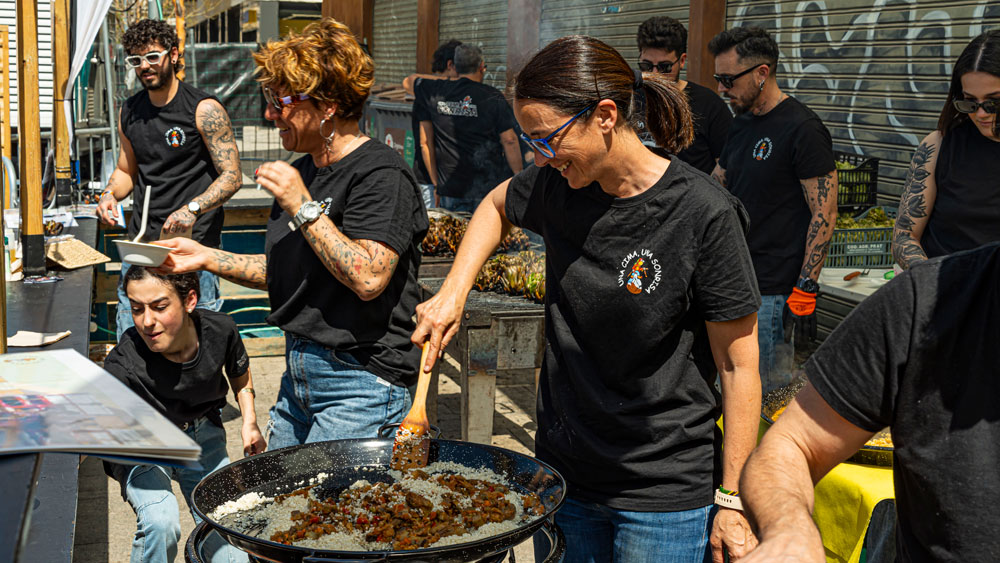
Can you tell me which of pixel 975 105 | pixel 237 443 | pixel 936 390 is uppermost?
pixel 975 105

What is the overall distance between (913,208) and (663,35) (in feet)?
7.11

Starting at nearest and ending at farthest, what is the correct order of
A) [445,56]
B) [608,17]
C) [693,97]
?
[693,97] → [445,56] → [608,17]

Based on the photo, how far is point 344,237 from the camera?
2883mm

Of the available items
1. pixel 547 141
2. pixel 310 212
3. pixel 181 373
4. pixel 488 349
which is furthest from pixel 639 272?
pixel 488 349

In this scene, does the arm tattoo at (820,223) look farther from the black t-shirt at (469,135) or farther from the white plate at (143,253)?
the black t-shirt at (469,135)

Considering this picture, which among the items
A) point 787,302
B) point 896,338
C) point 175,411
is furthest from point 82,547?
point 896,338

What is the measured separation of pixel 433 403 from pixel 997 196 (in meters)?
3.61

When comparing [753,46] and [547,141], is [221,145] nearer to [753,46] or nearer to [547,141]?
[753,46]

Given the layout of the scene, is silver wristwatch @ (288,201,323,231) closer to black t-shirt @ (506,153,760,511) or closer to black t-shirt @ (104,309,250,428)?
black t-shirt @ (506,153,760,511)

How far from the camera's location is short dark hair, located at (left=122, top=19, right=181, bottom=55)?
5.79 metres

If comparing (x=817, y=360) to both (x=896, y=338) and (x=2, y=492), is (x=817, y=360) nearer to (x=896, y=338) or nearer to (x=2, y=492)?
(x=896, y=338)

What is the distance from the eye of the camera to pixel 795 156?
4.77 m

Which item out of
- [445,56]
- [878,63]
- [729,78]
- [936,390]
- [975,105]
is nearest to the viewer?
[936,390]

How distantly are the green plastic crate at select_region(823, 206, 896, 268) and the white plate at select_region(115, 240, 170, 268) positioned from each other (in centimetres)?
338
